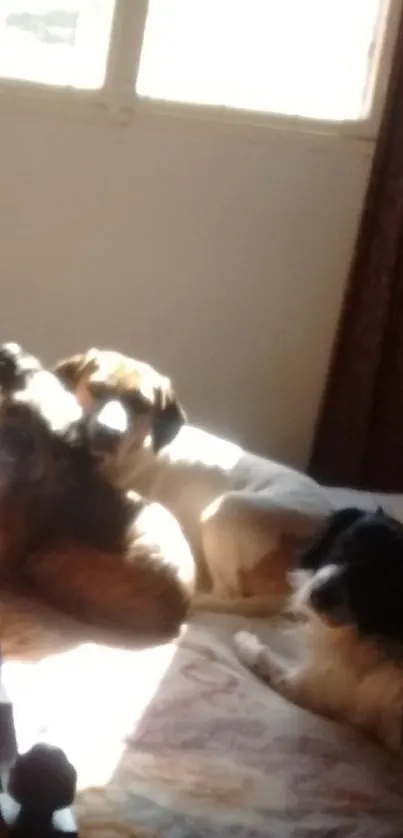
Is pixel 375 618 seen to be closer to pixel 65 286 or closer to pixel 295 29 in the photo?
pixel 65 286

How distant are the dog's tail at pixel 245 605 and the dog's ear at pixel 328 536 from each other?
0.58 feet

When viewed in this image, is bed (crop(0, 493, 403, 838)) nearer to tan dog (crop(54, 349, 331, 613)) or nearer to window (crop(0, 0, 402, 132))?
tan dog (crop(54, 349, 331, 613))

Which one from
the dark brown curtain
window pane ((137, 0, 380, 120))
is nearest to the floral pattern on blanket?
the dark brown curtain

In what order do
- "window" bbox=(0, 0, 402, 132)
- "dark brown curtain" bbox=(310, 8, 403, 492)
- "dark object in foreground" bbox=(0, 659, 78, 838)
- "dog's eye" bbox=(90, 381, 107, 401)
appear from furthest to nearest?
"dark brown curtain" bbox=(310, 8, 403, 492), "window" bbox=(0, 0, 402, 132), "dog's eye" bbox=(90, 381, 107, 401), "dark object in foreground" bbox=(0, 659, 78, 838)

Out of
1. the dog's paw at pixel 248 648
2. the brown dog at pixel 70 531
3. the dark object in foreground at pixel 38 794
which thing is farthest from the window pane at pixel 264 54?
the dark object in foreground at pixel 38 794

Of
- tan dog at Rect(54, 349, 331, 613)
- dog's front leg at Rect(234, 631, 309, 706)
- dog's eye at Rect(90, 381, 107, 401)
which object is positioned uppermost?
dog's eye at Rect(90, 381, 107, 401)

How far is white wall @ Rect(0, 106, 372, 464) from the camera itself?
253 cm

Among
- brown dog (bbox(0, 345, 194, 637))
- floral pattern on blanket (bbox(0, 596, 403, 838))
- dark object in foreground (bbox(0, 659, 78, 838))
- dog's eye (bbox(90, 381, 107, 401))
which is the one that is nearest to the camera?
dark object in foreground (bbox(0, 659, 78, 838))

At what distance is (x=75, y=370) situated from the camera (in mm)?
1959

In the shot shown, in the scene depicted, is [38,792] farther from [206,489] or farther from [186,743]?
[206,489]

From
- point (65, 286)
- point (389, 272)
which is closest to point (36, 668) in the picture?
point (65, 286)

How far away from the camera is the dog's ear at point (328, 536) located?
69.5 inches

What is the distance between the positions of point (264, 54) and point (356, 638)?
1614 mm

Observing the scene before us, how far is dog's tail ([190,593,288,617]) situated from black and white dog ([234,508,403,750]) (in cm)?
19
